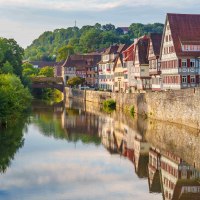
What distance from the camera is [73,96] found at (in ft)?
356

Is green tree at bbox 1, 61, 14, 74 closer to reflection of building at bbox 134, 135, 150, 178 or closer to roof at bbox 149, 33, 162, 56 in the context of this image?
roof at bbox 149, 33, 162, 56

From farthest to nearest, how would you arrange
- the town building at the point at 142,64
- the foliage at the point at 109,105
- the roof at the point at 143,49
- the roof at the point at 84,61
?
the roof at the point at 84,61
the foliage at the point at 109,105
the roof at the point at 143,49
the town building at the point at 142,64

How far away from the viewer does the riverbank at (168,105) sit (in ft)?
141

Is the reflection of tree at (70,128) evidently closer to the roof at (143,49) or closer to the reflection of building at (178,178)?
the reflection of building at (178,178)

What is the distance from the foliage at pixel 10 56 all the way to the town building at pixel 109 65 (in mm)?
16905

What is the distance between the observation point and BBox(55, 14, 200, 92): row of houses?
57.1m

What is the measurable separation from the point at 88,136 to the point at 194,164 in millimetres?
16855

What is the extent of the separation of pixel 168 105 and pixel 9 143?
669 inches

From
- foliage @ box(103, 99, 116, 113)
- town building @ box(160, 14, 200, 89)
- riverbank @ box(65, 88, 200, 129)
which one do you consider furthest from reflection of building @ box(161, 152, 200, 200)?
foliage @ box(103, 99, 116, 113)

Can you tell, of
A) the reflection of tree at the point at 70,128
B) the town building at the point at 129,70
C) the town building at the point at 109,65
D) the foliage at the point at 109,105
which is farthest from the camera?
the town building at the point at 109,65

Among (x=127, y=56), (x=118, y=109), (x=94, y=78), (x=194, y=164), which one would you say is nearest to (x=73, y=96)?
(x=94, y=78)

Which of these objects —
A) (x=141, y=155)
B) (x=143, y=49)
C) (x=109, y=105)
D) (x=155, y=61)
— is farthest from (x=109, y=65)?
(x=141, y=155)

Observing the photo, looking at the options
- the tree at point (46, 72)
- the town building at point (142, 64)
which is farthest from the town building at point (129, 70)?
the tree at point (46, 72)

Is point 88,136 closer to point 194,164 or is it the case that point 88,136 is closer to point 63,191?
point 194,164
